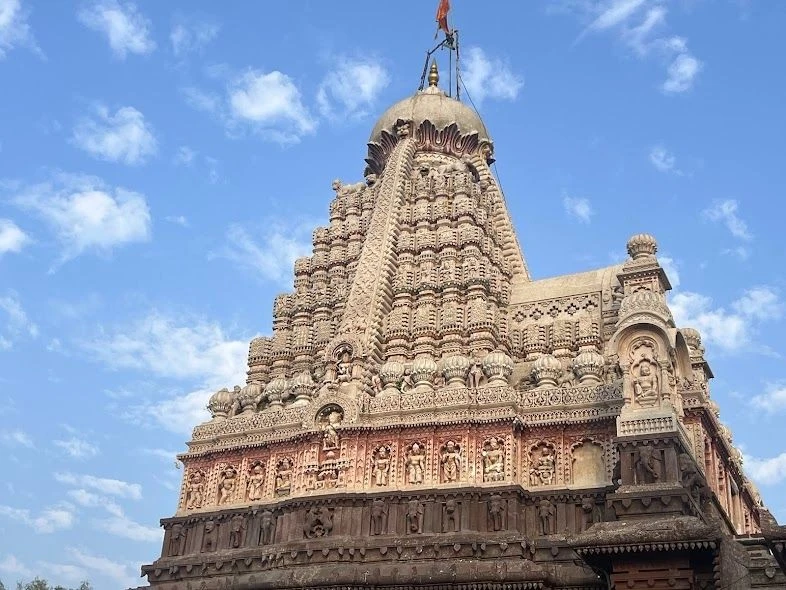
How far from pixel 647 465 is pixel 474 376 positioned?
22.3ft

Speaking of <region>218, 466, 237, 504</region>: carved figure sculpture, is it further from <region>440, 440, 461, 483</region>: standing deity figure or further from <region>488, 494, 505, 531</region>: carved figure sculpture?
<region>488, 494, 505, 531</region>: carved figure sculpture

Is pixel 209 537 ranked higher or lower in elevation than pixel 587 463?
lower

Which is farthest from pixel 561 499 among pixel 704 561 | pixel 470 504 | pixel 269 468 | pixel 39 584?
pixel 39 584

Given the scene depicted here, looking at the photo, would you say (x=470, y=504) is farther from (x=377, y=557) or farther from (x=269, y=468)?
(x=269, y=468)

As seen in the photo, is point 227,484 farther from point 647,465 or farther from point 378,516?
point 647,465

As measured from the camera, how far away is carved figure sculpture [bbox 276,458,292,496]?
89.8 feet

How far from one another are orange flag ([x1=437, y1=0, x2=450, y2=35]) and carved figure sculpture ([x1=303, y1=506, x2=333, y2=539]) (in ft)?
80.9

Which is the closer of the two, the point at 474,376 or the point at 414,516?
the point at 414,516

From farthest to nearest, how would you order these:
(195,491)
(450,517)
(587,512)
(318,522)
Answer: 1. (195,491)
2. (318,522)
3. (450,517)
4. (587,512)

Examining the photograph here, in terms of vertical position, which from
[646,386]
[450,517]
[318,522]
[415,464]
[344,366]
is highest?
[344,366]

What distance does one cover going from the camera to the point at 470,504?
24.4 metres

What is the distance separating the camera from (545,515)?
24.2 meters

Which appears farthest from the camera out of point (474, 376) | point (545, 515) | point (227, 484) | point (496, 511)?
point (227, 484)

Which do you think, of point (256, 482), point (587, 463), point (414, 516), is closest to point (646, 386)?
point (587, 463)
